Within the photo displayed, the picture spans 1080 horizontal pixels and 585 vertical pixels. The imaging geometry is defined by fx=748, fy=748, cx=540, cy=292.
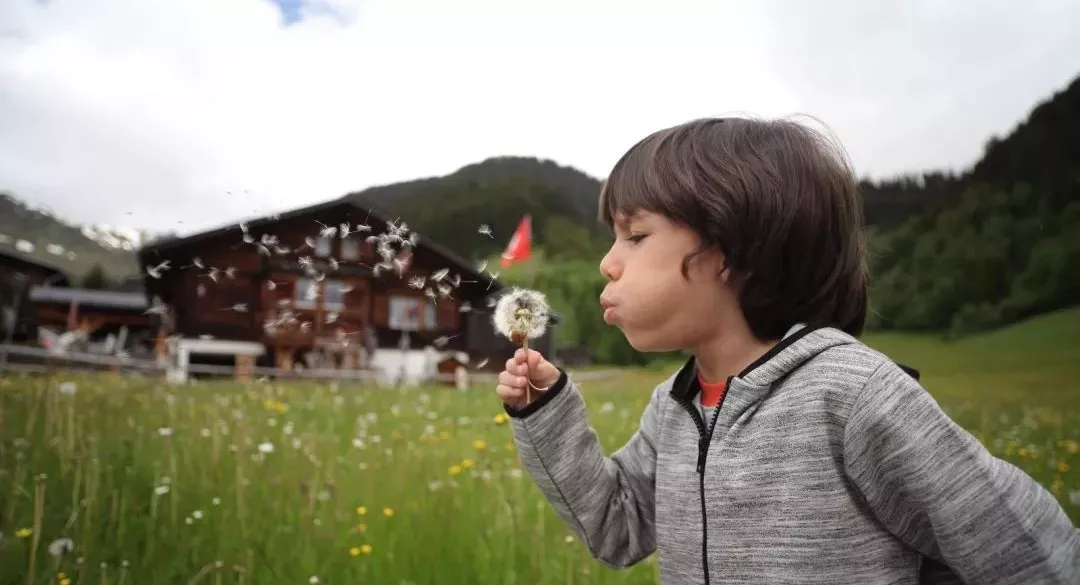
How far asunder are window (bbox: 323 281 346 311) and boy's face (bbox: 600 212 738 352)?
182 cm

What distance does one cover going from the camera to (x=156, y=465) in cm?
141

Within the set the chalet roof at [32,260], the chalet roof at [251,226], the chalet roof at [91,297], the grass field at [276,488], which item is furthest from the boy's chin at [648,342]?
the chalet roof at [91,297]

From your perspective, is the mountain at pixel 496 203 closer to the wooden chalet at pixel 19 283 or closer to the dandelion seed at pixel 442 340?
the dandelion seed at pixel 442 340

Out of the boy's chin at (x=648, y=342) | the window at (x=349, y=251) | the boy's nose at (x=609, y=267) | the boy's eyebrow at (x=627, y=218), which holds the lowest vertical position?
the boy's chin at (x=648, y=342)

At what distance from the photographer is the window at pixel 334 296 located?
2.52 metres

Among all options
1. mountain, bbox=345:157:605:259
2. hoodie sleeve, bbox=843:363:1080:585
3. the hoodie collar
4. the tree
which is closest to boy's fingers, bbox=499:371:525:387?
the hoodie collar

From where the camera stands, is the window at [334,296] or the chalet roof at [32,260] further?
the window at [334,296]

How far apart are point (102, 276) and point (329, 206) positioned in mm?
708

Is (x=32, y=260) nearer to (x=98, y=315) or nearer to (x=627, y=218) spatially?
(x=98, y=315)

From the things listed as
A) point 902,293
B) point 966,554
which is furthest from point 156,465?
point 902,293

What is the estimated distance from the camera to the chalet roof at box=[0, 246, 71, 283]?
159cm

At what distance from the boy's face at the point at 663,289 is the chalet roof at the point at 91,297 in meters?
1.61

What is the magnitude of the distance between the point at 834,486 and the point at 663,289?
9.1 inches

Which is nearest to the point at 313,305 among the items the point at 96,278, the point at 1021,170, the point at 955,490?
the point at 96,278
